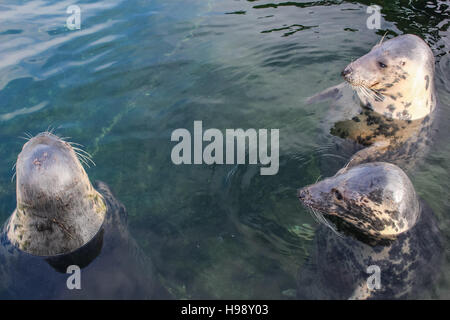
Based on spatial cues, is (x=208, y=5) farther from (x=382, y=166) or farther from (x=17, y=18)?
(x=382, y=166)

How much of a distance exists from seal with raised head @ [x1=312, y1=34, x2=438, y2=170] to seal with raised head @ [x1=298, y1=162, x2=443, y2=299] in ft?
3.54

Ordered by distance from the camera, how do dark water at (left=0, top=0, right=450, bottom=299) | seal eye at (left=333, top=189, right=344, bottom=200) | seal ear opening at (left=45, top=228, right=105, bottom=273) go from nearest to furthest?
seal ear opening at (left=45, top=228, right=105, bottom=273), seal eye at (left=333, top=189, right=344, bottom=200), dark water at (left=0, top=0, right=450, bottom=299)

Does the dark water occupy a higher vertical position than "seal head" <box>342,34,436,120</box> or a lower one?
lower

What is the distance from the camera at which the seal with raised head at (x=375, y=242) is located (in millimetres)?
3271

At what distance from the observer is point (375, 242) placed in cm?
347

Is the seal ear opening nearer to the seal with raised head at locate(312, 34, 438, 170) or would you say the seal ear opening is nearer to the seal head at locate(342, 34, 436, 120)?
the seal with raised head at locate(312, 34, 438, 170)

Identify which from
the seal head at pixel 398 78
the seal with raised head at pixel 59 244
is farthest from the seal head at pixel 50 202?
the seal head at pixel 398 78

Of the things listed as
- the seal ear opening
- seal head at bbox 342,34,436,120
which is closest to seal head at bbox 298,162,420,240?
seal head at bbox 342,34,436,120

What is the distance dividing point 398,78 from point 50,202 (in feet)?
13.2

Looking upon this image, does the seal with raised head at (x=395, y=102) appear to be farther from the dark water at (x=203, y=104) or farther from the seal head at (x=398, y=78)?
the dark water at (x=203, y=104)

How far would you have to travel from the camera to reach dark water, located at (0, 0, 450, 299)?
397 cm

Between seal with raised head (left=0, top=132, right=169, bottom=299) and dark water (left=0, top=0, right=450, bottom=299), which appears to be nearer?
seal with raised head (left=0, top=132, right=169, bottom=299)

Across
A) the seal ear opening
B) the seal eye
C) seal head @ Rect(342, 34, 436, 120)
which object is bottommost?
the seal ear opening

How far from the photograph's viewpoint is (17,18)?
8.21m
